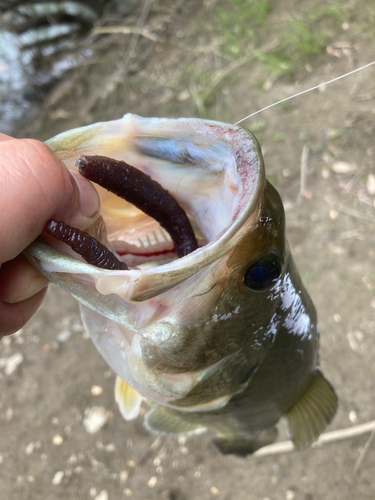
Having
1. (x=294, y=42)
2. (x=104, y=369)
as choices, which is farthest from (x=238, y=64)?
(x=104, y=369)

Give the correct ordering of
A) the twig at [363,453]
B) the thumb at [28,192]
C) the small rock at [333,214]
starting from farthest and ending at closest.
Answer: the small rock at [333,214], the twig at [363,453], the thumb at [28,192]

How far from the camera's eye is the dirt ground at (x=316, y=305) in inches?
111

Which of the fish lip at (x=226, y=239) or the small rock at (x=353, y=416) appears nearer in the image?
the fish lip at (x=226, y=239)

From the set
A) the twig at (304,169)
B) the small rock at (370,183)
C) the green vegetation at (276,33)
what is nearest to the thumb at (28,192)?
the twig at (304,169)

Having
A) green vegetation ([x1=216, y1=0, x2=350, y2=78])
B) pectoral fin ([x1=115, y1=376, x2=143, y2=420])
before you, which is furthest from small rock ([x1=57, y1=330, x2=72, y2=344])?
green vegetation ([x1=216, y1=0, x2=350, y2=78])

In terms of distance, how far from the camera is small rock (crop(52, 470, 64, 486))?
291 centimetres

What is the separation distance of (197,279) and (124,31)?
5444mm

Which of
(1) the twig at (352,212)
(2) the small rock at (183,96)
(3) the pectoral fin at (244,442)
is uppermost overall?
(2) the small rock at (183,96)

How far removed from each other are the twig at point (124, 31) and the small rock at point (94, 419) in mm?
4601

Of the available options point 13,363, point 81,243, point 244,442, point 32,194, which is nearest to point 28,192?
point 32,194

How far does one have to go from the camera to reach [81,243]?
99cm

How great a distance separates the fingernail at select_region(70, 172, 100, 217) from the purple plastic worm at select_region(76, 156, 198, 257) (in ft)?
0.18

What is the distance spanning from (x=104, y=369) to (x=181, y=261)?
8.71 ft

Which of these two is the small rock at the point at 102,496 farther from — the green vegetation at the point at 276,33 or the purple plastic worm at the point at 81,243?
the green vegetation at the point at 276,33
